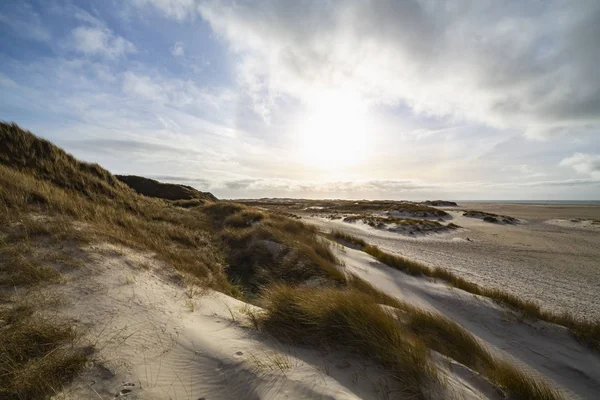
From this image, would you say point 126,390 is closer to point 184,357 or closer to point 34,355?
point 184,357

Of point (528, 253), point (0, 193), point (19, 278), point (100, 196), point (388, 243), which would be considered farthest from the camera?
point (388, 243)

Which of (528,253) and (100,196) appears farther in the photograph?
(528,253)

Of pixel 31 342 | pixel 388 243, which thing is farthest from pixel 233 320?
pixel 388 243

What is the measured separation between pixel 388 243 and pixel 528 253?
6.92m

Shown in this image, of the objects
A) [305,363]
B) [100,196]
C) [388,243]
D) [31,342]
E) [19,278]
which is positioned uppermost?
[100,196]

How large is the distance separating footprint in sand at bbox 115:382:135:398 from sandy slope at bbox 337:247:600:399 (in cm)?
551

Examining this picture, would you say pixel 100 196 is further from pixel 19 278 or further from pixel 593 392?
pixel 593 392

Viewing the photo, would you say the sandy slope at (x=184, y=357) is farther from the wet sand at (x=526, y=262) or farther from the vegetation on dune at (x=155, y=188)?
the vegetation on dune at (x=155, y=188)

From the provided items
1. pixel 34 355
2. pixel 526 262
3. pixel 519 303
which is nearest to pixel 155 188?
pixel 34 355

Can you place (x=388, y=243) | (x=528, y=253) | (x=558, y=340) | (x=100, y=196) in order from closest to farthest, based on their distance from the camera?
(x=558, y=340) → (x=100, y=196) → (x=528, y=253) → (x=388, y=243)

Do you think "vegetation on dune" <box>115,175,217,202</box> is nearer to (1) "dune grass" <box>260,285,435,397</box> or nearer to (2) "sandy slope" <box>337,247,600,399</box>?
(2) "sandy slope" <box>337,247,600,399</box>

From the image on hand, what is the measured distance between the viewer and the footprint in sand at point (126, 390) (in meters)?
1.87

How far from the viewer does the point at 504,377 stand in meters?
2.77

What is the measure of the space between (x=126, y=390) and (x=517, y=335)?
257 inches
